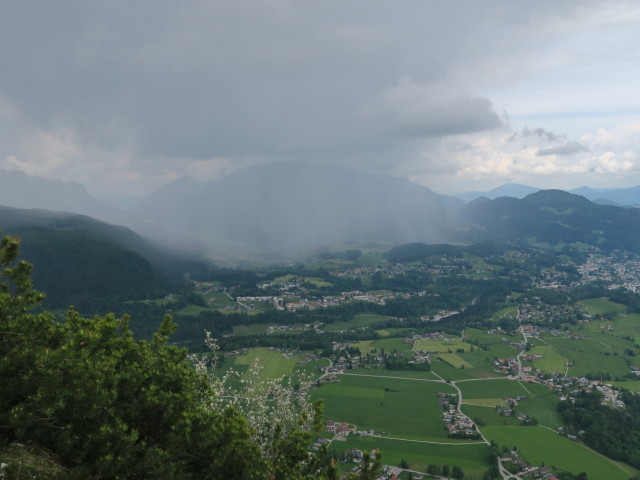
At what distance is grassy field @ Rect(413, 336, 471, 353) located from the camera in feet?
285

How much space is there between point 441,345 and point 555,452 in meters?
44.3

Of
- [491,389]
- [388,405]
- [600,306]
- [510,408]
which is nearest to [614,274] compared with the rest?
[600,306]

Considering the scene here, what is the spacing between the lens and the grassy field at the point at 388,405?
52581 millimetres

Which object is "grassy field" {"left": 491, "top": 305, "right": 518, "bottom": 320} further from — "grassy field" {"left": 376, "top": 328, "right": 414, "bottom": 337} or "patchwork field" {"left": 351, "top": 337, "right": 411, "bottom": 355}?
"patchwork field" {"left": 351, "top": 337, "right": 411, "bottom": 355}

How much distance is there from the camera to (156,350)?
46.0ft

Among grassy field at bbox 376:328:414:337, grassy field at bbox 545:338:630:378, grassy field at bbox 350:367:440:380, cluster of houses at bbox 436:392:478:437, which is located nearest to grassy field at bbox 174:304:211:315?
grassy field at bbox 376:328:414:337

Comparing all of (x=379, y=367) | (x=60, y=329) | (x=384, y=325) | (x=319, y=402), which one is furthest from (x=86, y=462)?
(x=384, y=325)

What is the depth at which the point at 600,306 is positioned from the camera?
395 ft

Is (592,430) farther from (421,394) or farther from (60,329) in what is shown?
(60,329)

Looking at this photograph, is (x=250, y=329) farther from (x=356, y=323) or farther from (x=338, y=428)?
(x=338, y=428)

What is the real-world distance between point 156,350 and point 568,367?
281ft

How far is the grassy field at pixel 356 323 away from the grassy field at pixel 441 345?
22108mm

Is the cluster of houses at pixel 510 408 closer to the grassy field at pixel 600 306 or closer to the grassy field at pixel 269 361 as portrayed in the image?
the grassy field at pixel 269 361

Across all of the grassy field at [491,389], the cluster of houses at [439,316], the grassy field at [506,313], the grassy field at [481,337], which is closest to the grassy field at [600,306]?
the grassy field at [506,313]
